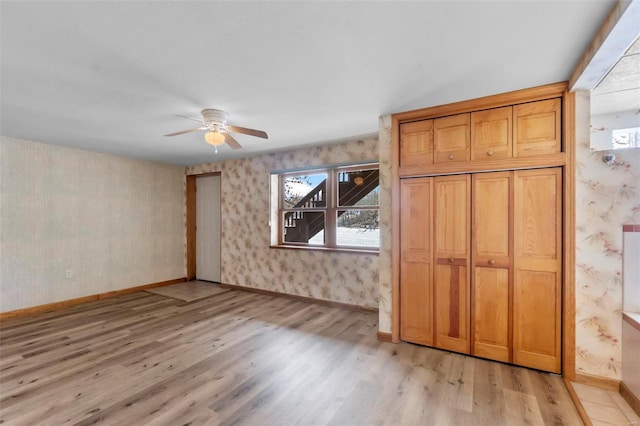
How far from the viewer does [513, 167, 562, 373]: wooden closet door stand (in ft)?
7.49

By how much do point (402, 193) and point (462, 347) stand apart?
1.57 meters

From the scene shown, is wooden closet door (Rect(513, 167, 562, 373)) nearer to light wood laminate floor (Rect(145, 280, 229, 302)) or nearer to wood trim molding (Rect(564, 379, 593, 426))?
wood trim molding (Rect(564, 379, 593, 426))

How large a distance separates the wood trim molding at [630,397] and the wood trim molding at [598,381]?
4cm

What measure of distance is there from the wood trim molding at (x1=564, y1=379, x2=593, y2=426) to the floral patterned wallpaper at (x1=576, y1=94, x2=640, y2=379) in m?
0.16

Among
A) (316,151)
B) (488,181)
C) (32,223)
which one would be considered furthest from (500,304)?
(32,223)

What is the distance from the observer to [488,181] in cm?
253

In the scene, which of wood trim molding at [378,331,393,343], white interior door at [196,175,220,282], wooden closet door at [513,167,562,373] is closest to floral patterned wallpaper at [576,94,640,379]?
wooden closet door at [513,167,562,373]

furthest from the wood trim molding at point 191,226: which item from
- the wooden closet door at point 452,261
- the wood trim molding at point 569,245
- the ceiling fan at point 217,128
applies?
the wood trim molding at point 569,245

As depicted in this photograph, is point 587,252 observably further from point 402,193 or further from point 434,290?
point 402,193

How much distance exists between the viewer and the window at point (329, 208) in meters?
4.04

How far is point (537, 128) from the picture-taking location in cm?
236

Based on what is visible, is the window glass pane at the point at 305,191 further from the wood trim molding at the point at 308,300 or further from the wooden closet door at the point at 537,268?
the wooden closet door at the point at 537,268

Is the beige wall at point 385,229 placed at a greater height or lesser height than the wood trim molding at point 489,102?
lesser

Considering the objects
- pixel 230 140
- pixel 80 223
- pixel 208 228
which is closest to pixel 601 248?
pixel 230 140
